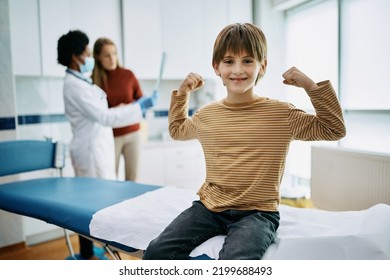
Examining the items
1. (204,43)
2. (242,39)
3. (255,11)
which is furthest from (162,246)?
(255,11)

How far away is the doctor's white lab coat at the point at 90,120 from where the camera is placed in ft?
5.69

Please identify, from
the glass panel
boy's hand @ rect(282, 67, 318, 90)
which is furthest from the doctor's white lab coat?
the glass panel

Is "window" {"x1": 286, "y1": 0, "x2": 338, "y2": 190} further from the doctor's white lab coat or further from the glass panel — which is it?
the doctor's white lab coat

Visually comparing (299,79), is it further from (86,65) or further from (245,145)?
(86,65)

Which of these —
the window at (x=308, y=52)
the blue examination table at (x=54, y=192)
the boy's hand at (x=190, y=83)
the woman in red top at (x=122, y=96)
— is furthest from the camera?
the window at (x=308, y=52)

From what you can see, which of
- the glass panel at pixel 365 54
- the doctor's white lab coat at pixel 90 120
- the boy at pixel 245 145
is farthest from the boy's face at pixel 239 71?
the glass panel at pixel 365 54

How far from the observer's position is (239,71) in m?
0.97

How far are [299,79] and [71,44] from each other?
128cm

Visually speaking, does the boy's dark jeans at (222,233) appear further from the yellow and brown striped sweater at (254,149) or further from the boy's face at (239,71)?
the boy's face at (239,71)

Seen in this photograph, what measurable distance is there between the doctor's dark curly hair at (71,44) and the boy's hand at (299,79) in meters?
1.22

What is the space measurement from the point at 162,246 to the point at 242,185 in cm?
29

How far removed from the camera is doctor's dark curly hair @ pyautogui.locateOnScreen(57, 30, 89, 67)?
1.73m

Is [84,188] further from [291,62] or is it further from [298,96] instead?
[291,62]

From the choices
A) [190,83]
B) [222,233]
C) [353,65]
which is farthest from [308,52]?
[222,233]
